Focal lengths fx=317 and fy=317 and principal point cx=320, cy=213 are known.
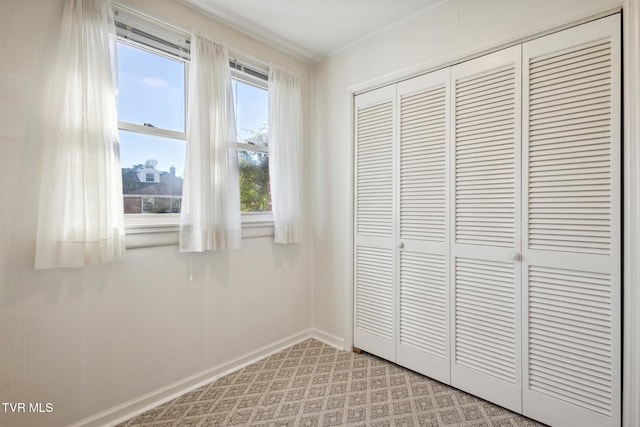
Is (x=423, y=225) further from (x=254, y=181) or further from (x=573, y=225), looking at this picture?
(x=254, y=181)

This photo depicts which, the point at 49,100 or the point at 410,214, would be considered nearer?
the point at 49,100

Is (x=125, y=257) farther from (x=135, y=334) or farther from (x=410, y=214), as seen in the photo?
(x=410, y=214)

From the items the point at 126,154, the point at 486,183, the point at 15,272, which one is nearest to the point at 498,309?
the point at 486,183

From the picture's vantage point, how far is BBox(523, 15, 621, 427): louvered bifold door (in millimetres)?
1547

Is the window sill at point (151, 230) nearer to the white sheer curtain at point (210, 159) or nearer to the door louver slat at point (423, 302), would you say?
the white sheer curtain at point (210, 159)

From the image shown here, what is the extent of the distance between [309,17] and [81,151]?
1691 mm

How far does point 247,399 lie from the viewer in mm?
2012

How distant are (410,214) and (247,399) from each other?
5.39 feet

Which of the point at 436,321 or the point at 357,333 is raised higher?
the point at 436,321

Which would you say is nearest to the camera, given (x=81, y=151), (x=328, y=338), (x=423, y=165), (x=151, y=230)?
(x=81, y=151)

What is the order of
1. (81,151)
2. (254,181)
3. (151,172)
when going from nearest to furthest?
(81,151)
(151,172)
(254,181)

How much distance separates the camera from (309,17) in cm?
225

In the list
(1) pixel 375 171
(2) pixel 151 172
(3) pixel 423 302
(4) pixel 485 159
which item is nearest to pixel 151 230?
(2) pixel 151 172

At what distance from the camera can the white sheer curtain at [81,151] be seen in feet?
5.03
